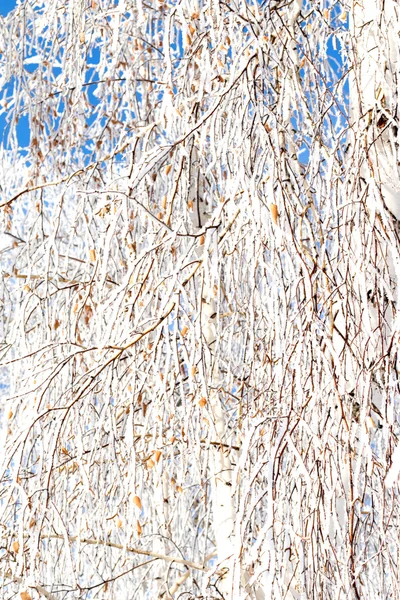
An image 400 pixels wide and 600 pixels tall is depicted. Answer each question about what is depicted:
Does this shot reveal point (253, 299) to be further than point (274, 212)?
Yes

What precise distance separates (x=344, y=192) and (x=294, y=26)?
0.77 meters

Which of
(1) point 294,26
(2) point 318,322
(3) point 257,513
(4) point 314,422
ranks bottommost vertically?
(3) point 257,513

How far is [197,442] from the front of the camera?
2043 mm

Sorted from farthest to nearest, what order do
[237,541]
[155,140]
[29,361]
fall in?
[155,140]
[29,361]
[237,541]

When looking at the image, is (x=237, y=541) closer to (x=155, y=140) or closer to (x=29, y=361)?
(x=29, y=361)

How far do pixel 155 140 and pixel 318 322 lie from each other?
6.42ft

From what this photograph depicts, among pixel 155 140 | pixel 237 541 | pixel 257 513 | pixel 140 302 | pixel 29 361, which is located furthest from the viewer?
pixel 155 140

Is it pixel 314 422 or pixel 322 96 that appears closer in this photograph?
pixel 314 422

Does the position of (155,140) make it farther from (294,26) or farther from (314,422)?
(314,422)

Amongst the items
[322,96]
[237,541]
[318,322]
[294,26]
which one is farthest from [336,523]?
[294,26]

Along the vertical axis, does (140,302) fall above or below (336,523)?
above

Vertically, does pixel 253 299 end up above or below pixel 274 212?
below

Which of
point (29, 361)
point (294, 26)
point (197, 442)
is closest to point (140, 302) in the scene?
point (197, 442)

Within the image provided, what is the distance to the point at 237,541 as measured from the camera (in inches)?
51.2
